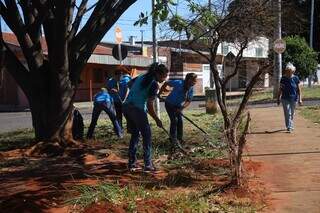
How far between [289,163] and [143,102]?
2.76 meters

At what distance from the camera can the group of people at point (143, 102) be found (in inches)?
364

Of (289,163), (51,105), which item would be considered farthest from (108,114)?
(289,163)

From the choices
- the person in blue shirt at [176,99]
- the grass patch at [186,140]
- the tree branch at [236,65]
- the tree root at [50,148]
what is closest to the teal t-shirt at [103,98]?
the grass patch at [186,140]

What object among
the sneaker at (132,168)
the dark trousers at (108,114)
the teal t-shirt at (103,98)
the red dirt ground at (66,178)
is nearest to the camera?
the red dirt ground at (66,178)

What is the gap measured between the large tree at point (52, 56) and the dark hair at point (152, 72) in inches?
141

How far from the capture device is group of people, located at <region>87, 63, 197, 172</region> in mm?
9234

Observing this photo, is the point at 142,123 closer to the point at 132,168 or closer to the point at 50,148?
the point at 132,168

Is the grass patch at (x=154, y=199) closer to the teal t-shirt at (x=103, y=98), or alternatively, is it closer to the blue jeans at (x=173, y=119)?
the blue jeans at (x=173, y=119)

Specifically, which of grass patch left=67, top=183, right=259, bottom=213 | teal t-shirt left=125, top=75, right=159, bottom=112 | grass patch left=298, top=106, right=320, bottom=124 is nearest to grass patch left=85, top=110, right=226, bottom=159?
teal t-shirt left=125, top=75, right=159, bottom=112

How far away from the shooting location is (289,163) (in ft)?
33.9

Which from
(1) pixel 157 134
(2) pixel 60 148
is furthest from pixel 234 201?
(1) pixel 157 134

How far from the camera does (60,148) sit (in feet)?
40.8

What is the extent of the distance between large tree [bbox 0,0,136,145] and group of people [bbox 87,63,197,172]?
1217mm

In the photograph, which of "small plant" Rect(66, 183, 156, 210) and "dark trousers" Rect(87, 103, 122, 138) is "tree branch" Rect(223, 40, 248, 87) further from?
"dark trousers" Rect(87, 103, 122, 138)
